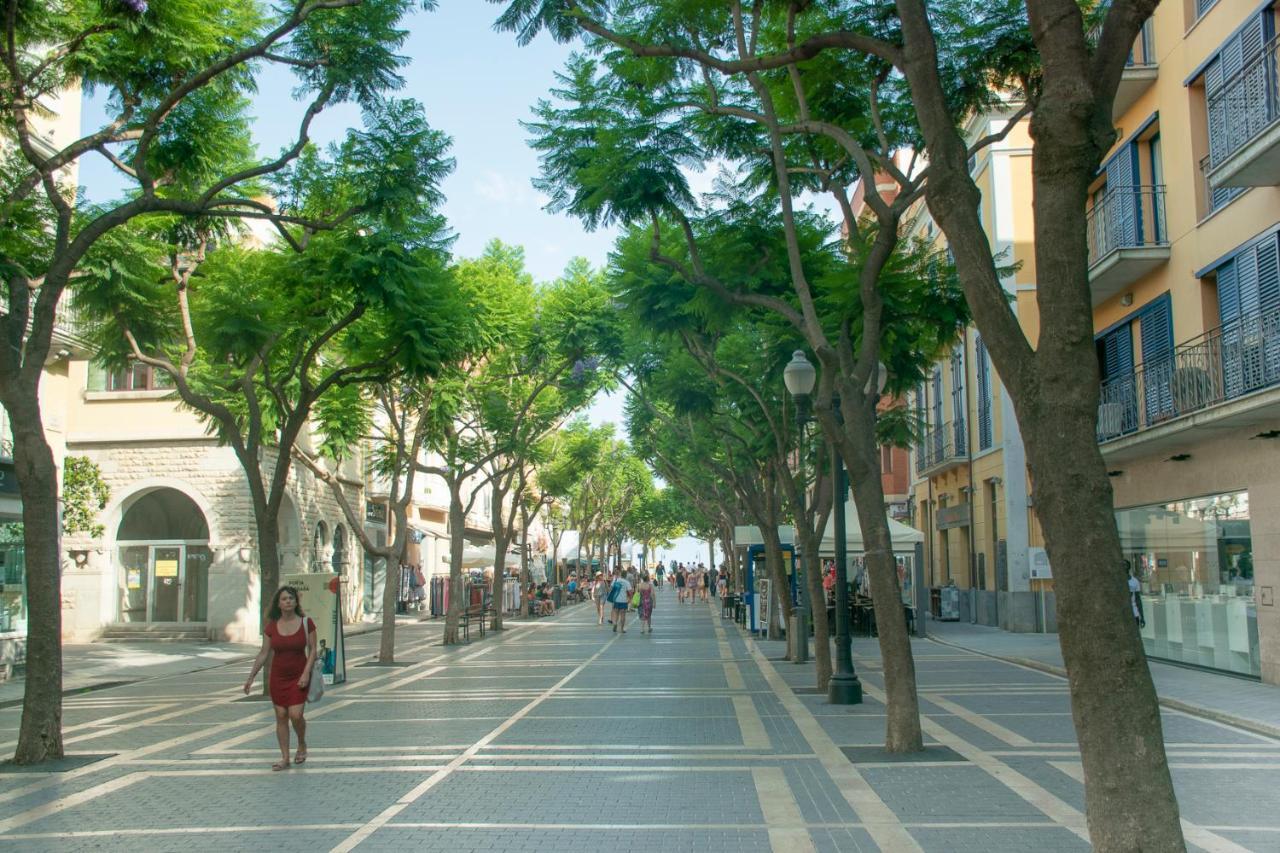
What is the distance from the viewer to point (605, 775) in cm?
1033

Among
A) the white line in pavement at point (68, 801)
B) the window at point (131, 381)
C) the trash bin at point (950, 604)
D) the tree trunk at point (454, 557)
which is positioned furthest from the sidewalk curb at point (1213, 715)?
the window at point (131, 381)

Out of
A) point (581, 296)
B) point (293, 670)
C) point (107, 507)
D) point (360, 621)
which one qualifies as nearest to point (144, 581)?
point (107, 507)

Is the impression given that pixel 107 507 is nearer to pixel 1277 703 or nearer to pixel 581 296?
pixel 581 296

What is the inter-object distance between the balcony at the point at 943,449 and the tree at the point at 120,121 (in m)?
23.6

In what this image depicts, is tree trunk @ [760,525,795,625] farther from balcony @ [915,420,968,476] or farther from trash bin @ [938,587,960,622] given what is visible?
trash bin @ [938,587,960,622]

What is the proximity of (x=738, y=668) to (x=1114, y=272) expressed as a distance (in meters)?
10.4

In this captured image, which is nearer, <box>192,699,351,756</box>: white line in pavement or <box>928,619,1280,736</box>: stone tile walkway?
<box>192,699,351,756</box>: white line in pavement

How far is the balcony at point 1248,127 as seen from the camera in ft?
52.7

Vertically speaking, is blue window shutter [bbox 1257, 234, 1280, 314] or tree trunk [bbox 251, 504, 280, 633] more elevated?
blue window shutter [bbox 1257, 234, 1280, 314]

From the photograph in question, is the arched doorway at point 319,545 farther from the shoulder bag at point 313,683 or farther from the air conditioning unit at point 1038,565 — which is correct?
the shoulder bag at point 313,683

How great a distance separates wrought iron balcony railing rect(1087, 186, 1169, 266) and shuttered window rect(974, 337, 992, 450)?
968 centimetres

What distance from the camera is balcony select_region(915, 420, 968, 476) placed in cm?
3588

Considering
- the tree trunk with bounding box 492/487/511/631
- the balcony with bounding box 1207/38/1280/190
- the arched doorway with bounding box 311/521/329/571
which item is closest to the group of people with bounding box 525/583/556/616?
the tree trunk with bounding box 492/487/511/631

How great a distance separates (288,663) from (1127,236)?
1768 cm
